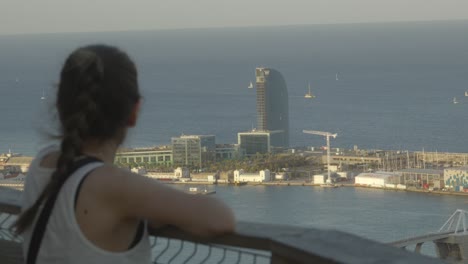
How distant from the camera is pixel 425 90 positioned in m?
35.2

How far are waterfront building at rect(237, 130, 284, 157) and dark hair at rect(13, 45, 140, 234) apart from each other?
20.3m

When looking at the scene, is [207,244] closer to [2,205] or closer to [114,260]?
[114,260]

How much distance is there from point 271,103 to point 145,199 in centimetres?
2517

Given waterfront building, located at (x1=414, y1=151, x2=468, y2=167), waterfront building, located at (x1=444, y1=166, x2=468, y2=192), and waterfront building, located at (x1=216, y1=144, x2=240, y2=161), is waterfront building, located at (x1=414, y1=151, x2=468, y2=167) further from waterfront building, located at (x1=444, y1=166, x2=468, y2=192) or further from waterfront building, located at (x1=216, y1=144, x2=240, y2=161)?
waterfront building, located at (x1=216, y1=144, x2=240, y2=161)

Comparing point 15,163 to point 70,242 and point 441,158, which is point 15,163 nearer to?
point 441,158

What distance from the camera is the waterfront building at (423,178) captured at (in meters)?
17.4

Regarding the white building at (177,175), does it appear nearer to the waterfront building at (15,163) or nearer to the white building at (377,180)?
the waterfront building at (15,163)

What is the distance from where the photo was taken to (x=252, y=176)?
1862 centimetres

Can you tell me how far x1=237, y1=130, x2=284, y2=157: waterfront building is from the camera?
2159 cm

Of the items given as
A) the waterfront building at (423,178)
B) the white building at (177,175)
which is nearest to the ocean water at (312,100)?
the white building at (177,175)

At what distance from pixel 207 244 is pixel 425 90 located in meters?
34.6

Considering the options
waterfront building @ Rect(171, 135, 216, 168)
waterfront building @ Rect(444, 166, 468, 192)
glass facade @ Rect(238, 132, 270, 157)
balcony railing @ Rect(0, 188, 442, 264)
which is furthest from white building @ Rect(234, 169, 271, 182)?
balcony railing @ Rect(0, 188, 442, 264)

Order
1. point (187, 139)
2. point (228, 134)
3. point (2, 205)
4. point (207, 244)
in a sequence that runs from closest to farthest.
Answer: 1. point (207, 244)
2. point (2, 205)
3. point (187, 139)
4. point (228, 134)

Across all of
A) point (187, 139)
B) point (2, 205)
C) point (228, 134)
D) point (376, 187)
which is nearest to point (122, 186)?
point (2, 205)
